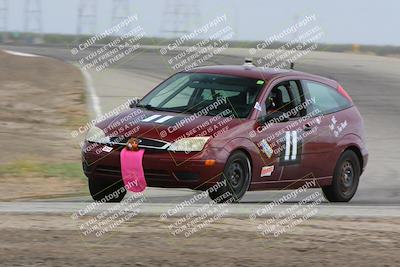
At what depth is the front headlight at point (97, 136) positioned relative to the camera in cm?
989

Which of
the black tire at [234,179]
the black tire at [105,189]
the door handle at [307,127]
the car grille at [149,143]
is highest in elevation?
the door handle at [307,127]

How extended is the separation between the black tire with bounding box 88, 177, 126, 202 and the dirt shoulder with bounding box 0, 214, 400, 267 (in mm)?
1924

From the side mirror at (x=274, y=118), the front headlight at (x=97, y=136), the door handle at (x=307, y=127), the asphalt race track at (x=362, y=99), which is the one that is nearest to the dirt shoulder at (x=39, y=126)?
the asphalt race track at (x=362, y=99)

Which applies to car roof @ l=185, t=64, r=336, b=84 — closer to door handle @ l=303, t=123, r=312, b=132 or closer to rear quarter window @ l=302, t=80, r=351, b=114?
rear quarter window @ l=302, t=80, r=351, b=114

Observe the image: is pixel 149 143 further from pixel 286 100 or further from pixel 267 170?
pixel 286 100

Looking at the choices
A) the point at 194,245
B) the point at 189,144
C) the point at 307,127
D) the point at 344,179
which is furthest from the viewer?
the point at 344,179

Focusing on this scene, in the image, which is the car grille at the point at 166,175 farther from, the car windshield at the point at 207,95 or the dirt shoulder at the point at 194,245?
the dirt shoulder at the point at 194,245

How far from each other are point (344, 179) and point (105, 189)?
3.30 meters

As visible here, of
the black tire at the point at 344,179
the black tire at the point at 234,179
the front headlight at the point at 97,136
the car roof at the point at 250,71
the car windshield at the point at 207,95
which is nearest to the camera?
the black tire at the point at 234,179

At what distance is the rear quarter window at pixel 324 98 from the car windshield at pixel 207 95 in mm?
911

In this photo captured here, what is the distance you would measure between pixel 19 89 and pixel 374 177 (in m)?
14.6

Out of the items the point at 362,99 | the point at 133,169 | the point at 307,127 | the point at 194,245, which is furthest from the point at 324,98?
the point at 362,99

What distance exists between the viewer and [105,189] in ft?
33.8

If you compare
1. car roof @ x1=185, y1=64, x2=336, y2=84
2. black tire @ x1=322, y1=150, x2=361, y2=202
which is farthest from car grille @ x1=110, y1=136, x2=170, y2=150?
black tire @ x1=322, y1=150, x2=361, y2=202
